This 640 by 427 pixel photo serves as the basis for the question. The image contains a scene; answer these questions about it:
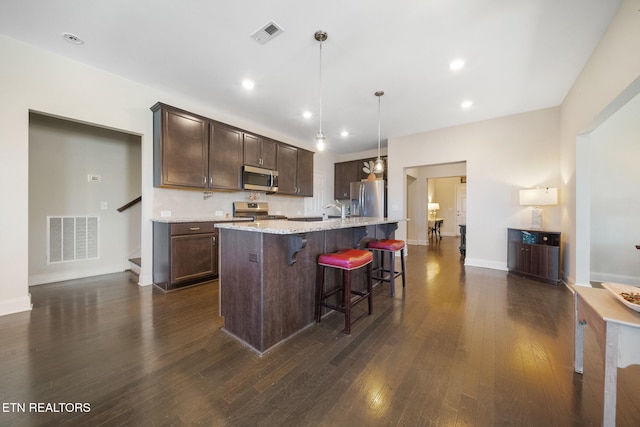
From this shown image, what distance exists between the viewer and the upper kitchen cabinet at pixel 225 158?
3.61 meters

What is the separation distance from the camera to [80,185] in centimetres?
348

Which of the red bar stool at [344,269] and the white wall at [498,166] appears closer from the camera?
the red bar stool at [344,269]

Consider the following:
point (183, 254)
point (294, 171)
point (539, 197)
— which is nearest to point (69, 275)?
point (183, 254)

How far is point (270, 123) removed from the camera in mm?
4652

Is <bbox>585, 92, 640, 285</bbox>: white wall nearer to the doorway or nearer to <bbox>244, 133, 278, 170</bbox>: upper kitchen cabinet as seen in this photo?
the doorway

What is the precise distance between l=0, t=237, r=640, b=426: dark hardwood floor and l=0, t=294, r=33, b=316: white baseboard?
10 cm

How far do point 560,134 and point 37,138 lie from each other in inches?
301

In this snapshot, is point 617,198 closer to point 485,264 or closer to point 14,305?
point 485,264

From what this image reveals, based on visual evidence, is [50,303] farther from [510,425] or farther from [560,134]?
[560,134]

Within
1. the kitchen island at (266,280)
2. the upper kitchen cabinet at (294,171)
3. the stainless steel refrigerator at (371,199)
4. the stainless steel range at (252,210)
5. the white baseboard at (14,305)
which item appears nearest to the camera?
the kitchen island at (266,280)

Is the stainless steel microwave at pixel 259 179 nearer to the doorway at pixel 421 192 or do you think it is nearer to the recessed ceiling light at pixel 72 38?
the recessed ceiling light at pixel 72 38

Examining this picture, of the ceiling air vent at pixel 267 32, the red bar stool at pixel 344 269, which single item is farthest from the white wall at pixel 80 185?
the red bar stool at pixel 344 269

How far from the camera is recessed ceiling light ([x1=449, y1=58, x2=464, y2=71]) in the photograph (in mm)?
2574

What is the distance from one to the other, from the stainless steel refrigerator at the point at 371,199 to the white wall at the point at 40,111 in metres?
3.99
